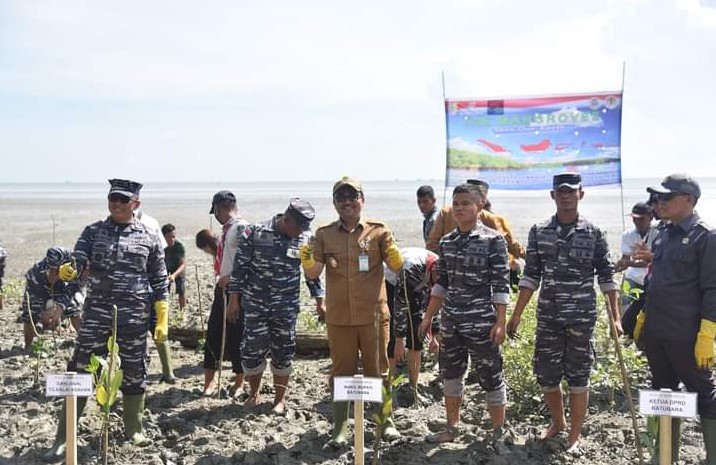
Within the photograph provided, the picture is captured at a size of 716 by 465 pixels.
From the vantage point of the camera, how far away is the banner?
8172mm

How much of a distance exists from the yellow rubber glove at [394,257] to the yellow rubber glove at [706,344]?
203cm

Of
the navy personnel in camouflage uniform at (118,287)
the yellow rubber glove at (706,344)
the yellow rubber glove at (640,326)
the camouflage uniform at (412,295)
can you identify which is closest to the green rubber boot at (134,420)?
the navy personnel in camouflage uniform at (118,287)

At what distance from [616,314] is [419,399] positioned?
1.97 metres

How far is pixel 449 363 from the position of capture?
15.6ft

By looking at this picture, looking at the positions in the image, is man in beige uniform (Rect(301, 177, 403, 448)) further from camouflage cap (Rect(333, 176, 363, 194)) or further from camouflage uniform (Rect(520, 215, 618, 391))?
camouflage uniform (Rect(520, 215, 618, 391))

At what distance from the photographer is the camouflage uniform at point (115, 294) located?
4.67m

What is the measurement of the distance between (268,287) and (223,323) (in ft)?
3.39

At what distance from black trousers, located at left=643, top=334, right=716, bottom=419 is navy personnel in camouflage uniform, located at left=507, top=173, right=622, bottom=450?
0.39m

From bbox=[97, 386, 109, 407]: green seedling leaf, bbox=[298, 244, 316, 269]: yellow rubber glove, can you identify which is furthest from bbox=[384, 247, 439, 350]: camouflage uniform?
bbox=[97, 386, 109, 407]: green seedling leaf

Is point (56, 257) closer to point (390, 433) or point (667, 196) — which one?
point (390, 433)

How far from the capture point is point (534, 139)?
8516mm

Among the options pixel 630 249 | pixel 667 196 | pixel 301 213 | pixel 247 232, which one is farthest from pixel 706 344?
pixel 630 249

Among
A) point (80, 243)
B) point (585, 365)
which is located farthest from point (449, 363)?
point (80, 243)

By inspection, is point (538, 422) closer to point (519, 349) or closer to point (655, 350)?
point (519, 349)
